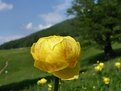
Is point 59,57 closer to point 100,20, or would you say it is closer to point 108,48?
point 100,20

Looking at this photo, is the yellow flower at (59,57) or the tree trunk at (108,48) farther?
the tree trunk at (108,48)

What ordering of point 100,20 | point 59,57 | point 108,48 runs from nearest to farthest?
point 59,57
point 100,20
point 108,48

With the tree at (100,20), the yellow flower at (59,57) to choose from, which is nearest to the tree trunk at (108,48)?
the tree at (100,20)

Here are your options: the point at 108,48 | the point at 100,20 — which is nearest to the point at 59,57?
the point at 100,20

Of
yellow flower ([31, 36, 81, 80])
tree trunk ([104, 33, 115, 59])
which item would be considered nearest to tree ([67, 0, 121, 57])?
tree trunk ([104, 33, 115, 59])

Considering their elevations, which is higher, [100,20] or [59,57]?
[100,20]

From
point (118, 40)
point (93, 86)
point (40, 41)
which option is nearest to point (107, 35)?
point (118, 40)

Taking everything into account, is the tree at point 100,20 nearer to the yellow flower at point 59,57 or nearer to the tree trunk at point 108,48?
the tree trunk at point 108,48

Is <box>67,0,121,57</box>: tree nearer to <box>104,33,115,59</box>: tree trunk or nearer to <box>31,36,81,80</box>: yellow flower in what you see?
<box>104,33,115,59</box>: tree trunk
